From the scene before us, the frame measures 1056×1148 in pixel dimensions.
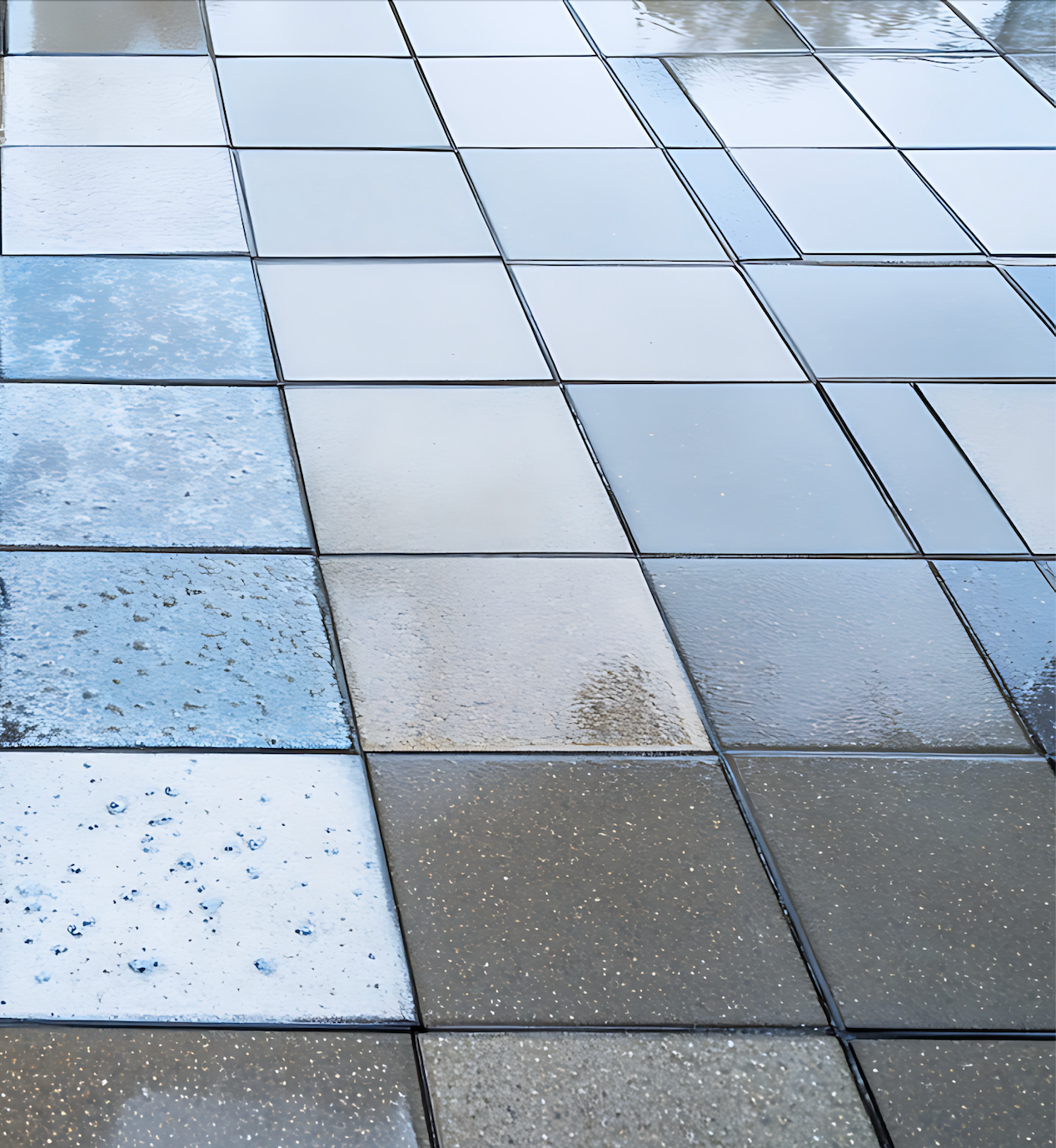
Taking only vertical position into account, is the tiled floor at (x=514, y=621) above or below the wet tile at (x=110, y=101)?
above

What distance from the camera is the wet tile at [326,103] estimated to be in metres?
3.75

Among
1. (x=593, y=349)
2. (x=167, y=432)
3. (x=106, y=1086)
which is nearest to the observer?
(x=106, y=1086)

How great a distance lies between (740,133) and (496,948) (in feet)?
10.5

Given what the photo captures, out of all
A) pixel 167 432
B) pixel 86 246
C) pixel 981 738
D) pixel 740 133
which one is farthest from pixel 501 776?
pixel 740 133

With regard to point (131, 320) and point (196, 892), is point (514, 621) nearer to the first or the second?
point (196, 892)

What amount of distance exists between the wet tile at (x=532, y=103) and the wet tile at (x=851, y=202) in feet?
1.56

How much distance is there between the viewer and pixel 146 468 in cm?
242

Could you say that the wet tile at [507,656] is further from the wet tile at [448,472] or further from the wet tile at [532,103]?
the wet tile at [532,103]

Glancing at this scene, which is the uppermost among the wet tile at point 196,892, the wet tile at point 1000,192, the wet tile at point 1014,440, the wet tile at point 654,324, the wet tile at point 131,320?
the wet tile at point 1000,192

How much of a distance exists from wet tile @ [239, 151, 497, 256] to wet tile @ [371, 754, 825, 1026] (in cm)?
185

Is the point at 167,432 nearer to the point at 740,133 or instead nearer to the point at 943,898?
the point at 943,898

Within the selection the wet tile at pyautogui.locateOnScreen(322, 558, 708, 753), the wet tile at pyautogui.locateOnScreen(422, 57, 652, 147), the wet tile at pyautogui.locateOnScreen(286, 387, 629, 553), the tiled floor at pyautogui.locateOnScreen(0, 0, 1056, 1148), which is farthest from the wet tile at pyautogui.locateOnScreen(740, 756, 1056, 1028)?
the wet tile at pyautogui.locateOnScreen(422, 57, 652, 147)

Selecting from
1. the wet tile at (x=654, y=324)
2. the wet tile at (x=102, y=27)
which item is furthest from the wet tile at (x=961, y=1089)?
the wet tile at (x=102, y=27)

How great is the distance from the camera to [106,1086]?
1447mm
